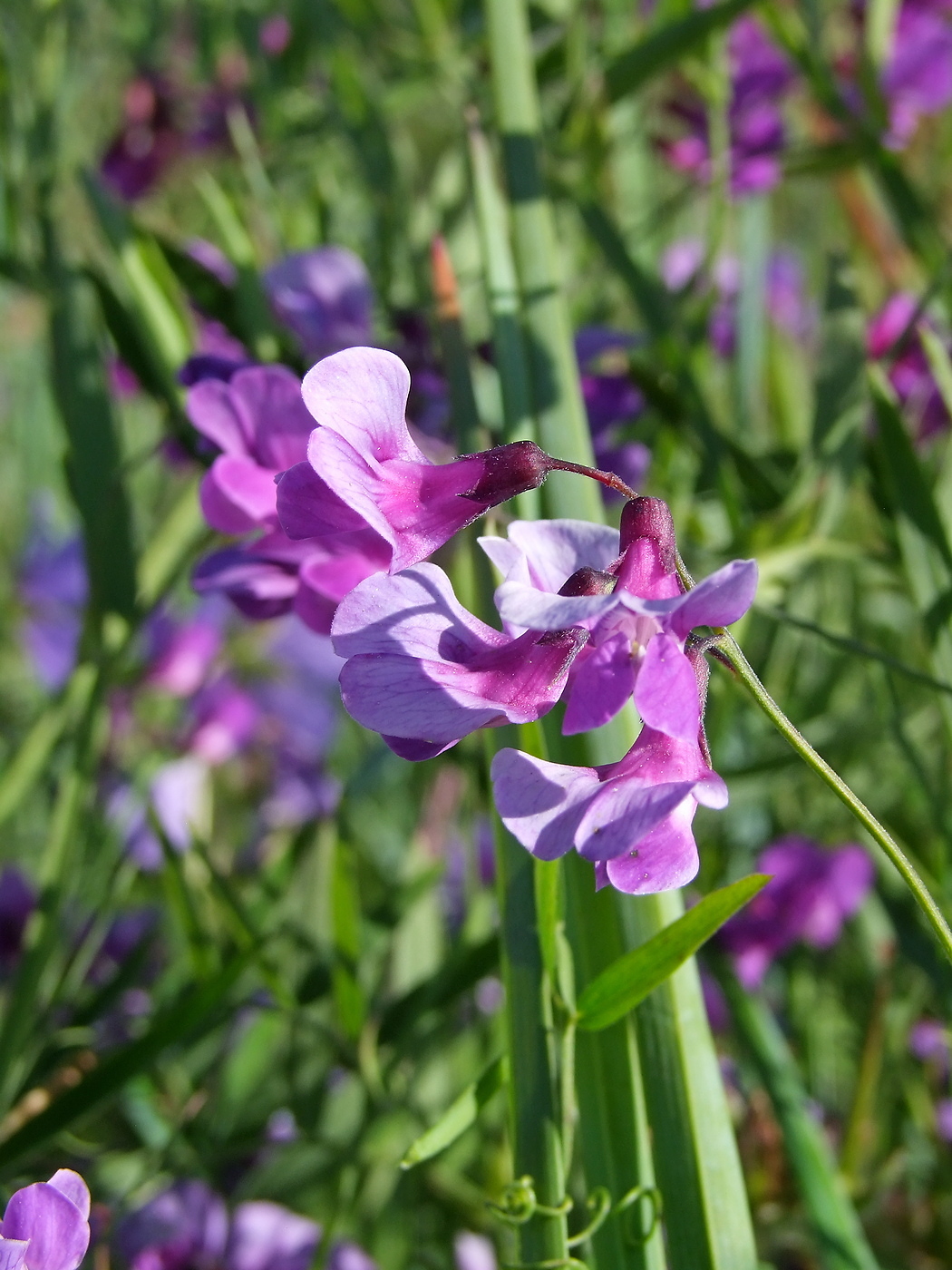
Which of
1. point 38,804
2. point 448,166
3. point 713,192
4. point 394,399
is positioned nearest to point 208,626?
point 38,804

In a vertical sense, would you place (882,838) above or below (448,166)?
below

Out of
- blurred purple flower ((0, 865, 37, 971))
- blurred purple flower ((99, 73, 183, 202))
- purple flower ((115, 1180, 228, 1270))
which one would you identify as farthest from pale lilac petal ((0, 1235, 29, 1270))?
blurred purple flower ((99, 73, 183, 202))

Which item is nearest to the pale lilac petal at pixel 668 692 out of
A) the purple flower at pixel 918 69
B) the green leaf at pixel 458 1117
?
the green leaf at pixel 458 1117

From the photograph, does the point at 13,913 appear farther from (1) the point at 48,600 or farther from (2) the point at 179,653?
(1) the point at 48,600

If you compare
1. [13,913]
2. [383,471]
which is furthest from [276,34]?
[383,471]

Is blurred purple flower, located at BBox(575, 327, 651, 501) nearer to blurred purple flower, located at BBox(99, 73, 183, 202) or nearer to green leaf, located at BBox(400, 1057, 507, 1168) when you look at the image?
green leaf, located at BBox(400, 1057, 507, 1168)

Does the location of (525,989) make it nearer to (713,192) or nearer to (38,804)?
(713,192)
